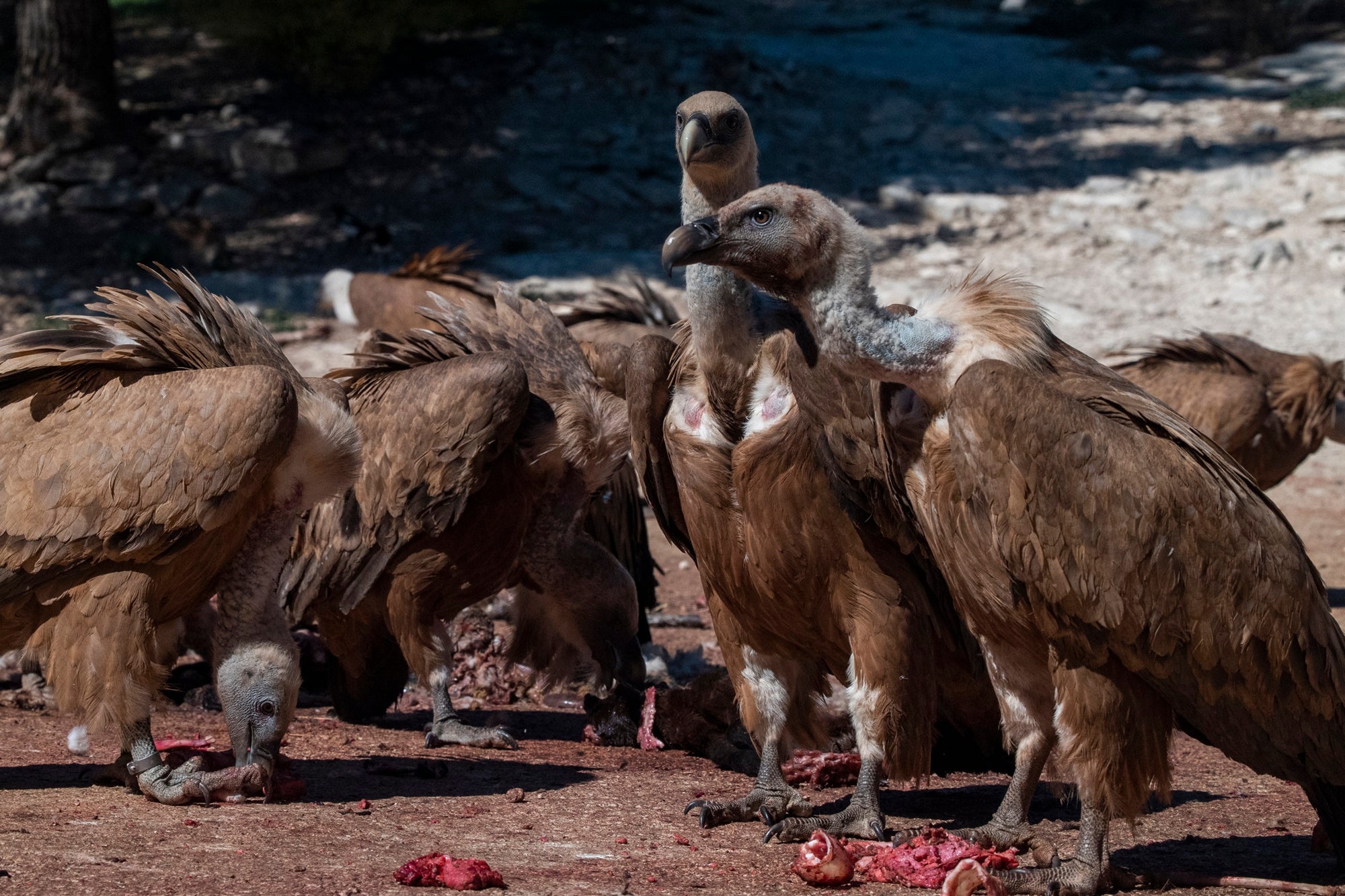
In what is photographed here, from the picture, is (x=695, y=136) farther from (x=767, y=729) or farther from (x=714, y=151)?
(x=767, y=729)

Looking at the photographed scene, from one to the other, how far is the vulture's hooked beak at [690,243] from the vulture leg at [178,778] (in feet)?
6.85

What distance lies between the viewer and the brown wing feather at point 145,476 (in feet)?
15.4

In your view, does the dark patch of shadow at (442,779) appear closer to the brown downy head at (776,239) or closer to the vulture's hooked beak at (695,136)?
the brown downy head at (776,239)

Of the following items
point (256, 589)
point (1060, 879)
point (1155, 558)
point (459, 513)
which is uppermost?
point (1155, 558)

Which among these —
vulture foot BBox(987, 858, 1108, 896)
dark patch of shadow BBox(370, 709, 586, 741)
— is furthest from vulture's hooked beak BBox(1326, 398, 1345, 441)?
vulture foot BBox(987, 858, 1108, 896)

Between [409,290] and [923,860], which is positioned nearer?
[923,860]

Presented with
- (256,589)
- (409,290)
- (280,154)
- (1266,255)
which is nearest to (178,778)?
(256,589)

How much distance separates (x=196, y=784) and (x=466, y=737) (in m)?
1.67

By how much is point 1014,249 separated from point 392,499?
9626 millimetres

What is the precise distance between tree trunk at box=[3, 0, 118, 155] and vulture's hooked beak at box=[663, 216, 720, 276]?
1299 centimetres

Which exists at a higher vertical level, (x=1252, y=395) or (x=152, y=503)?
(x=152, y=503)

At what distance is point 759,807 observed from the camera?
5.23 meters

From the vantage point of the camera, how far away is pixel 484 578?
6.61 m

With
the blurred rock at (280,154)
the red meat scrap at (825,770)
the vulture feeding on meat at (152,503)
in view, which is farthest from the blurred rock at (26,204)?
the red meat scrap at (825,770)
